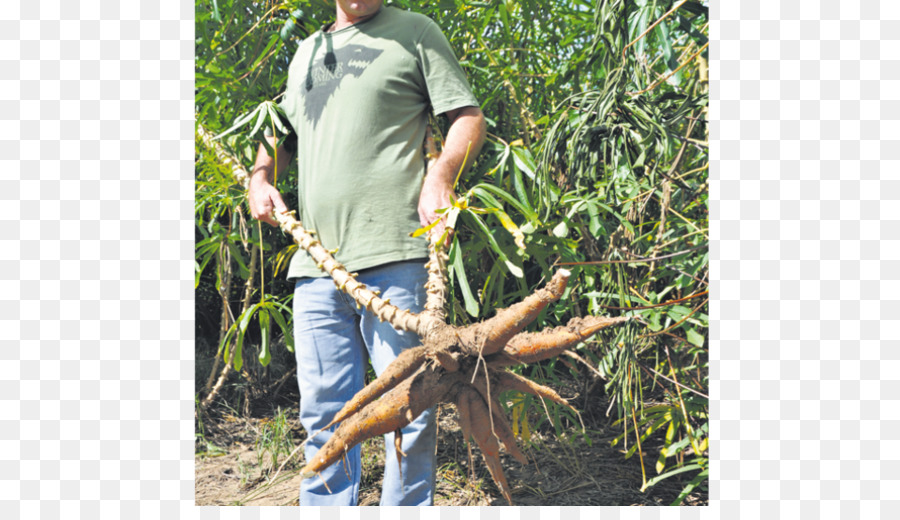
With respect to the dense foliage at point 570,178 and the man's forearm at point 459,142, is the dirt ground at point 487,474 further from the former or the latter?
the man's forearm at point 459,142

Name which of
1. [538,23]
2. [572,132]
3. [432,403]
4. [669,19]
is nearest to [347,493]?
[432,403]

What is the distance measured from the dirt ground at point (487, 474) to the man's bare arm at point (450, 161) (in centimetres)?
80

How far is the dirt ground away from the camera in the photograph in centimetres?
173

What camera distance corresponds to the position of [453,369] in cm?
102

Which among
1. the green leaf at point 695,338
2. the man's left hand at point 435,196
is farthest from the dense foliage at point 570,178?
the man's left hand at point 435,196

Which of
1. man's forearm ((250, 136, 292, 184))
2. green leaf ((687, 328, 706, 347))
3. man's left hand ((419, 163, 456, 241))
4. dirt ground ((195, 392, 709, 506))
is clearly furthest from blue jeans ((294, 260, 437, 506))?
green leaf ((687, 328, 706, 347))

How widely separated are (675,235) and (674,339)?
26 cm

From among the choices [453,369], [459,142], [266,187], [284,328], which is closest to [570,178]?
[459,142]

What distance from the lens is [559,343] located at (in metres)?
1.01

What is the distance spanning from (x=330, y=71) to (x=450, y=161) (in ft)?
1.01

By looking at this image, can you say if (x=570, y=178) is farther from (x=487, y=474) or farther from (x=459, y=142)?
(x=487, y=474)

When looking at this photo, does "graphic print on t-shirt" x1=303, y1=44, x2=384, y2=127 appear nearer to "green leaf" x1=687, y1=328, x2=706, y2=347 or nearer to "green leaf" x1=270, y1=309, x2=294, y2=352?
"green leaf" x1=270, y1=309, x2=294, y2=352

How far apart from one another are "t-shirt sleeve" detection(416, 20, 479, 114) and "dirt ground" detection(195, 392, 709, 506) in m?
0.93

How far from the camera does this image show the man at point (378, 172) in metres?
1.18
